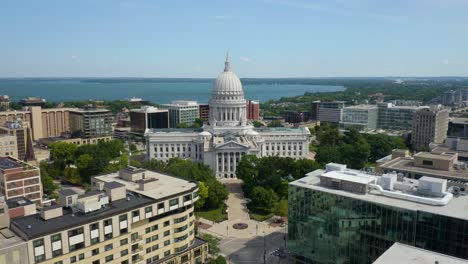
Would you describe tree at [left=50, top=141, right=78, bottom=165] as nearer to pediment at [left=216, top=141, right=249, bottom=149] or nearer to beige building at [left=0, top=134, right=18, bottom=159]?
beige building at [left=0, top=134, right=18, bottom=159]

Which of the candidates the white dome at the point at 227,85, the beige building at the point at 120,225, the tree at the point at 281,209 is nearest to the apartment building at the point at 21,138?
the white dome at the point at 227,85

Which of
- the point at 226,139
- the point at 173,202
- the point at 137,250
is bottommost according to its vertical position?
the point at 137,250

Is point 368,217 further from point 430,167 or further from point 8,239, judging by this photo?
point 8,239

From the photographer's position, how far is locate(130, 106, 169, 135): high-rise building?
181 meters

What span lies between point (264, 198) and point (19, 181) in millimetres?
51345

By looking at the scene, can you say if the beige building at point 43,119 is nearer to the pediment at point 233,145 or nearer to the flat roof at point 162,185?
the pediment at point 233,145

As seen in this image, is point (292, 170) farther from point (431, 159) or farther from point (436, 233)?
point (436, 233)

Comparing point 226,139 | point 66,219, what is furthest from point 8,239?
point 226,139

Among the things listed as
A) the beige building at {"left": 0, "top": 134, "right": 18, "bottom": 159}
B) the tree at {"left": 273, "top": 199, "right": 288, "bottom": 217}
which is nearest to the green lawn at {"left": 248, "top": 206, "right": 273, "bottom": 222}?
the tree at {"left": 273, "top": 199, "right": 288, "bottom": 217}

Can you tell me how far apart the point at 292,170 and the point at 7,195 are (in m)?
65.8

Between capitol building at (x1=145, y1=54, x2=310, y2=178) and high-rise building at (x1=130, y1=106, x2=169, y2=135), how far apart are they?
144 feet

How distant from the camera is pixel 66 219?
45.2 meters

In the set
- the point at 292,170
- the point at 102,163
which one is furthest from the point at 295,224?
the point at 102,163

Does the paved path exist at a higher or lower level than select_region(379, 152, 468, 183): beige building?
lower
